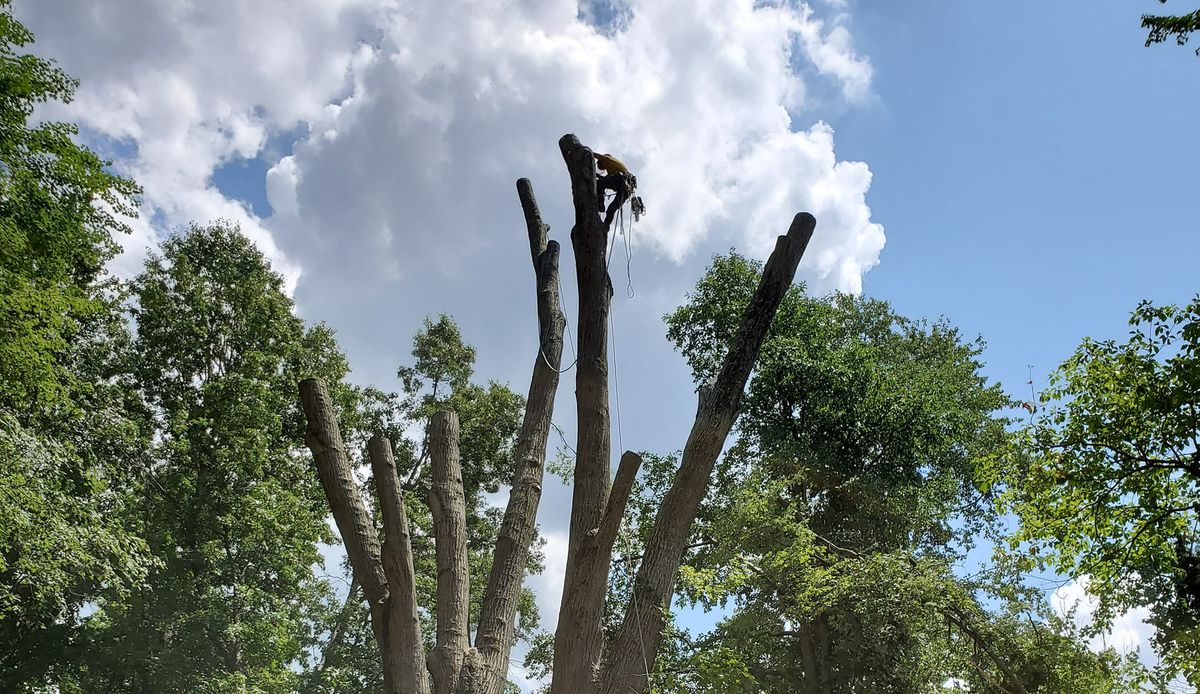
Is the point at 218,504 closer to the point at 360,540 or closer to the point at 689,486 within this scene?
the point at 360,540

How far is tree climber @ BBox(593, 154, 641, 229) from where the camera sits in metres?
4.89

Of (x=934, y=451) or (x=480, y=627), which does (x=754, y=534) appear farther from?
(x=480, y=627)

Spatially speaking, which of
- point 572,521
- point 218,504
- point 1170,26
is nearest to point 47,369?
point 218,504

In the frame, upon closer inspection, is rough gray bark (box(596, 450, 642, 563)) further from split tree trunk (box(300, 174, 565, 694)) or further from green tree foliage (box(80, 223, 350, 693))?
green tree foliage (box(80, 223, 350, 693))

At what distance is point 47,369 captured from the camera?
9867 mm

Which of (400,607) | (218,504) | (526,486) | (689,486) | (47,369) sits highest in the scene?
(218,504)

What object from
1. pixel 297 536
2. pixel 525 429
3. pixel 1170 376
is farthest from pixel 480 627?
pixel 297 536

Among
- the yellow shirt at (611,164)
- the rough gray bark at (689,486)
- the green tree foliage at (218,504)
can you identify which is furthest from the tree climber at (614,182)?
the green tree foliage at (218,504)

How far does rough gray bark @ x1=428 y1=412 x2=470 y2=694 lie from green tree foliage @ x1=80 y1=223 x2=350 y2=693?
9767 millimetres

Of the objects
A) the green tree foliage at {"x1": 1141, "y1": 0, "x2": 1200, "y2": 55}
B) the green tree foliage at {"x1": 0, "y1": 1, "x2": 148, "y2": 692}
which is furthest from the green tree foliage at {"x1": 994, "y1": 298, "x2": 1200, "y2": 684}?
the green tree foliage at {"x1": 0, "y1": 1, "x2": 148, "y2": 692}

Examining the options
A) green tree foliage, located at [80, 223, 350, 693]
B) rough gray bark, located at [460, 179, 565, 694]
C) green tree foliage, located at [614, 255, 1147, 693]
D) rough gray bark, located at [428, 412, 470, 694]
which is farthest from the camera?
green tree foliage, located at [80, 223, 350, 693]

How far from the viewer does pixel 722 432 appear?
13.4 ft

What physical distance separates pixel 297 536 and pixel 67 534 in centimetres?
522

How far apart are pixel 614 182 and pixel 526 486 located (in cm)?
202
